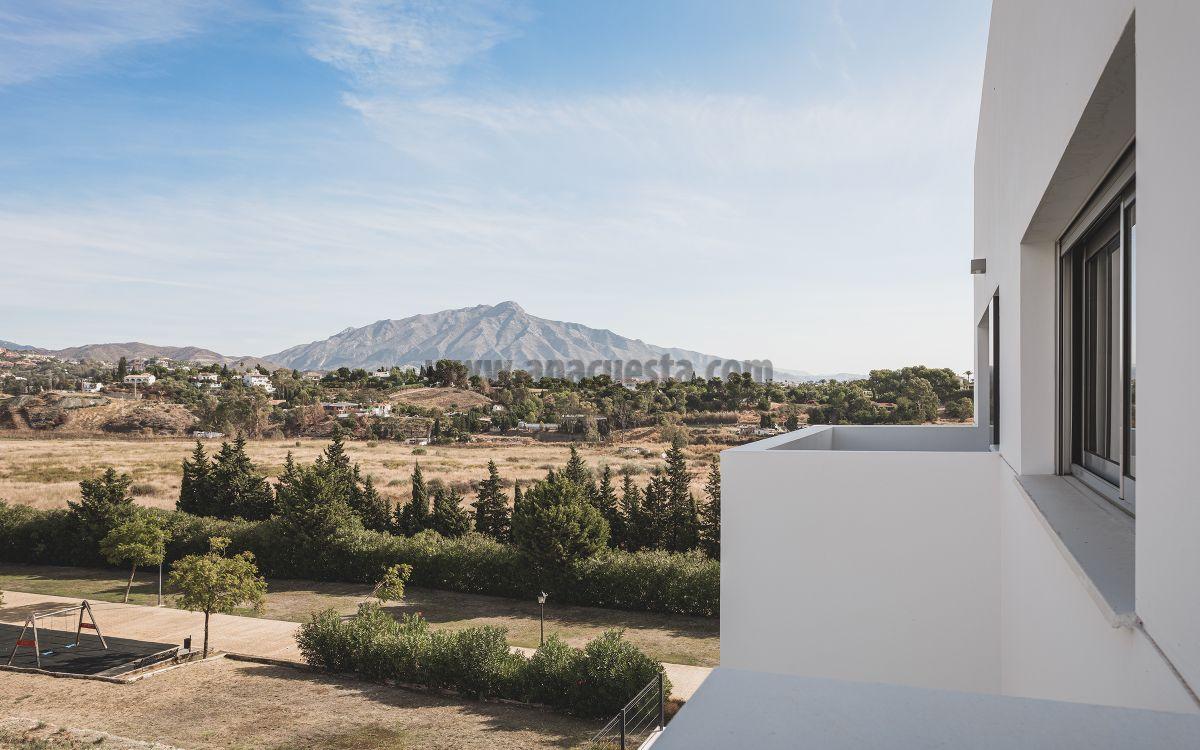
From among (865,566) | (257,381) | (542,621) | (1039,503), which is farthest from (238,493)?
(1039,503)

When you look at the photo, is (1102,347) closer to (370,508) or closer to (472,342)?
(370,508)

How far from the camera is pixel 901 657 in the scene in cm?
352

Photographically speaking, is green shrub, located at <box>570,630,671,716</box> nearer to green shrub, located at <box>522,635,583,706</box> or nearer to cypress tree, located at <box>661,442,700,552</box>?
green shrub, located at <box>522,635,583,706</box>

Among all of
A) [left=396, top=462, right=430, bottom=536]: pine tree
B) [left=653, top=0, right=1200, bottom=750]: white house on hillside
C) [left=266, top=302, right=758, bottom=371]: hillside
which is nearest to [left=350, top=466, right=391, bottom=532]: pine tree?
[left=396, top=462, right=430, bottom=536]: pine tree

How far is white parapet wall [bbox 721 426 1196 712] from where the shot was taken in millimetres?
3430

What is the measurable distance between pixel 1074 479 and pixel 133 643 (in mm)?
16170

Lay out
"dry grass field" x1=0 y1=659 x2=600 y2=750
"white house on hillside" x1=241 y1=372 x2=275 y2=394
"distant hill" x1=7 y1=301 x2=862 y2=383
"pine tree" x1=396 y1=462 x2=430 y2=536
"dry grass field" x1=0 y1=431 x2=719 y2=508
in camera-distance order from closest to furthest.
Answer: "dry grass field" x1=0 y1=659 x2=600 y2=750
"pine tree" x1=396 y1=462 x2=430 y2=536
"dry grass field" x1=0 y1=431 x2=719 y2=508
"white house on hillside" x1=241 y1=372 x2=275 y2=394
"distant hill" x1=7 y1=301 x2=862 y2=383

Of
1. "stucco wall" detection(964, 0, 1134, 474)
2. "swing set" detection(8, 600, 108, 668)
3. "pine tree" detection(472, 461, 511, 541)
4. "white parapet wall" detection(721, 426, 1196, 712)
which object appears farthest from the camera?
"pine tree" detection(472, 461, 511, 541)

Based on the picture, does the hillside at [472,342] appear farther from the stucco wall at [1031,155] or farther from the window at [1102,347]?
the window at [1102,347]

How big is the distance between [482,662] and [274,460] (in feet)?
73.6

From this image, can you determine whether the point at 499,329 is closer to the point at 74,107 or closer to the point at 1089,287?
the point at 74,107

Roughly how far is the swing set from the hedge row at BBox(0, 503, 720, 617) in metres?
4.55

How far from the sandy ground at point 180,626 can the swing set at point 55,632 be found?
47cm

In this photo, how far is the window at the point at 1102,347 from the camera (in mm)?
1751
